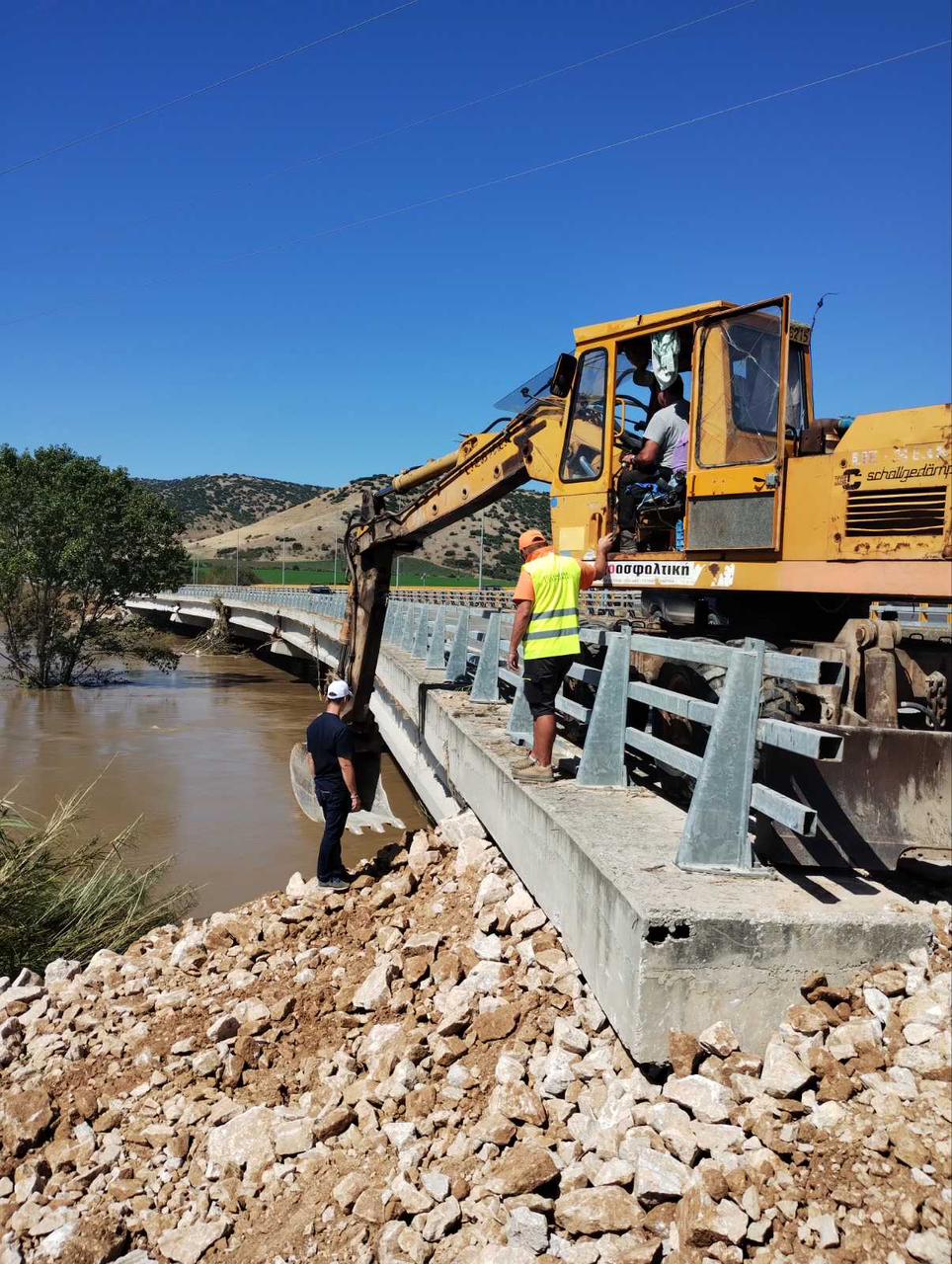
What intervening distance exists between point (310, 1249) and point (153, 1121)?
4.76 feet

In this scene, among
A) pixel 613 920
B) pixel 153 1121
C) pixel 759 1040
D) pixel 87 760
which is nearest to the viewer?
pixel 759 1040

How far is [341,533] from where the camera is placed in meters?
125

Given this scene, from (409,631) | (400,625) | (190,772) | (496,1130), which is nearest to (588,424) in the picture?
(496,1130)

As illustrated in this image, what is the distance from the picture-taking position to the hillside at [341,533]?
107250 millimetres

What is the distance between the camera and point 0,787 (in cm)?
1648

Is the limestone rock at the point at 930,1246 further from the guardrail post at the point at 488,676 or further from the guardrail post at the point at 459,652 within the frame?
the guardrail post at the point at 459,652

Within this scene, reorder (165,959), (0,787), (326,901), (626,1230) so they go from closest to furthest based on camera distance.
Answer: (626,1230)
(165,959)
(326,901)
(0,787)

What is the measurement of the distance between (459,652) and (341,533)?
116 meters

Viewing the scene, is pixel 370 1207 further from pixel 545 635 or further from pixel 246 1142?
pixel 545 635

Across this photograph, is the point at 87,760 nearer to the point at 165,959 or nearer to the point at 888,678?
the point at 165,959

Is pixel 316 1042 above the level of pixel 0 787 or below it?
above

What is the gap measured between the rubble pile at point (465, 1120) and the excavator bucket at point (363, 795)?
4952 millimetres

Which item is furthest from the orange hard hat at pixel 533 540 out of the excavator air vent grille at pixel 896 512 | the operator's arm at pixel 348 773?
the operator's arm at pixel 348 773

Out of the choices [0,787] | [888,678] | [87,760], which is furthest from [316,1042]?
Result: [87,760]
